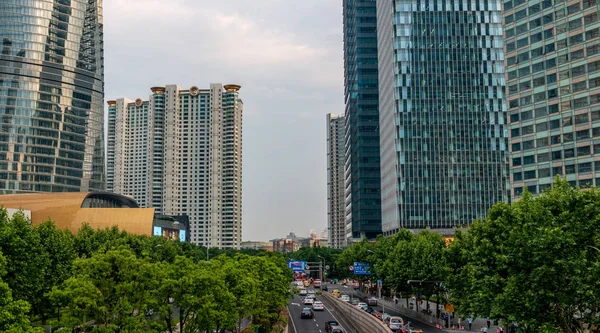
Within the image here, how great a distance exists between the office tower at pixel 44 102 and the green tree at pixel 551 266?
165 metres

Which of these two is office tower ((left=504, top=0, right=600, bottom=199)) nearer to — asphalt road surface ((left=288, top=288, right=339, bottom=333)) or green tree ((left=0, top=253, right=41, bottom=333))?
asphalt road surface ((left=288, top=288, right=339, bottom=333))

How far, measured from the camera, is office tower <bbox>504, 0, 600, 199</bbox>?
90562 millimetres

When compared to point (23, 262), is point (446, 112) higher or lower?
higher

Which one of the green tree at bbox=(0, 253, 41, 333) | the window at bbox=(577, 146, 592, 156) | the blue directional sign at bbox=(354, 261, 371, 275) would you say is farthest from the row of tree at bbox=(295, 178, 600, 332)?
the blue directional sign at bbox=(354, 261, 371, 275)

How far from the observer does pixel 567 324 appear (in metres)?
40.6

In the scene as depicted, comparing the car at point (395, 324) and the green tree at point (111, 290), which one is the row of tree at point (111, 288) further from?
the car at point (395, 324)

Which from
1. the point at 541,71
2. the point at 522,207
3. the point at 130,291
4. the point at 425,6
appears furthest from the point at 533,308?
the point at 425,6

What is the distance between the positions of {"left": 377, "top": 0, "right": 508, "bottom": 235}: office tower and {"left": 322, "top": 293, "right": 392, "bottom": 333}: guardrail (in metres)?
67.3

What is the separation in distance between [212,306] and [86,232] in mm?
47646

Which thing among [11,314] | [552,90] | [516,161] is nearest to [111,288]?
[11,314]

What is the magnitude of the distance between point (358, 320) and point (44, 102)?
141430mm

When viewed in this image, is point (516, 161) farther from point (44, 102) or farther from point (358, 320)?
point (44, 102)

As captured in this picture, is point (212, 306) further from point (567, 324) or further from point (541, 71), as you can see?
point (541, 71)

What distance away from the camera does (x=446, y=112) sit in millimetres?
171625
